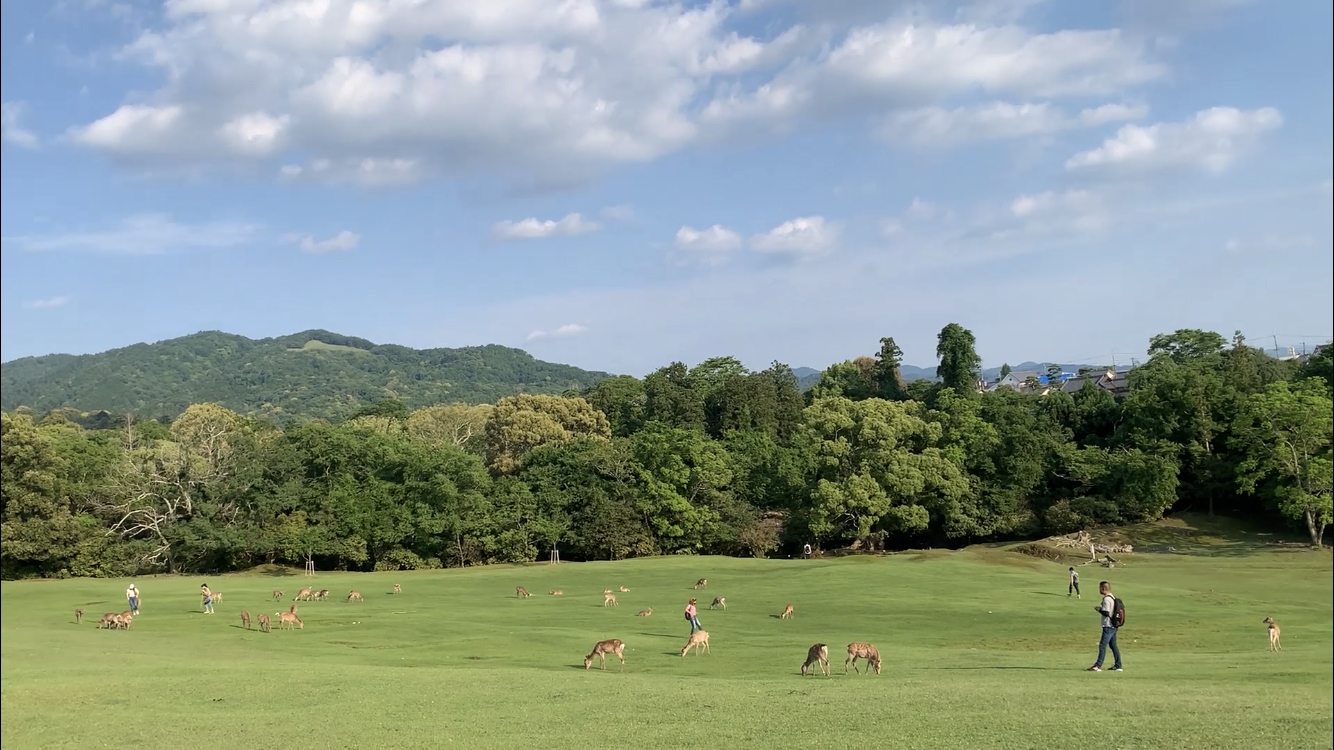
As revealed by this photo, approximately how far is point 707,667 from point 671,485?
45.5 m

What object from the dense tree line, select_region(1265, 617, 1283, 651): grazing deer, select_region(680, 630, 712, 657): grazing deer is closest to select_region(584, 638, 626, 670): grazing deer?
select_region(680, 630, 712, 657): grazing deer

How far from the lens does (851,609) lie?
35812mm

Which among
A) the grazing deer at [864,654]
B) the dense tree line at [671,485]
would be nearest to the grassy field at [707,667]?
the grazing deer at [864,654]

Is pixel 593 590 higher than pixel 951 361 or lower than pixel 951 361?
lower

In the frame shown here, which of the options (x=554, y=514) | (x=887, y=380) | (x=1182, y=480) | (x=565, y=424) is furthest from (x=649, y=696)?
(x=887, y=380)

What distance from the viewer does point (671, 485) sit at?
6856cm

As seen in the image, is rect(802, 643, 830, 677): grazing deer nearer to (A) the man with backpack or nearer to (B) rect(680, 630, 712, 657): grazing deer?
(B) rect(680, 630, 712, 657): grazing deer

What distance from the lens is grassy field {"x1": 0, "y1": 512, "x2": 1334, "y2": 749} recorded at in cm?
1409

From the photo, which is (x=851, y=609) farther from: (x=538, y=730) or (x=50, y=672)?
(x=50, y=672)

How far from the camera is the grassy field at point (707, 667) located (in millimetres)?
14086

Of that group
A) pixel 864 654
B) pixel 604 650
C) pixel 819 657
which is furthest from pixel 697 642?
pixel 864 654

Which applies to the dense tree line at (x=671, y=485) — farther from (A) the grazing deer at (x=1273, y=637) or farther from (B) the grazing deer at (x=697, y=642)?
(B) the grazing deer at (x=697, y=642)

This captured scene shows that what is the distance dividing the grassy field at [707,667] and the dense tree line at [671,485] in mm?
16154

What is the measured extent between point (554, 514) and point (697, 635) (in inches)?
1710
